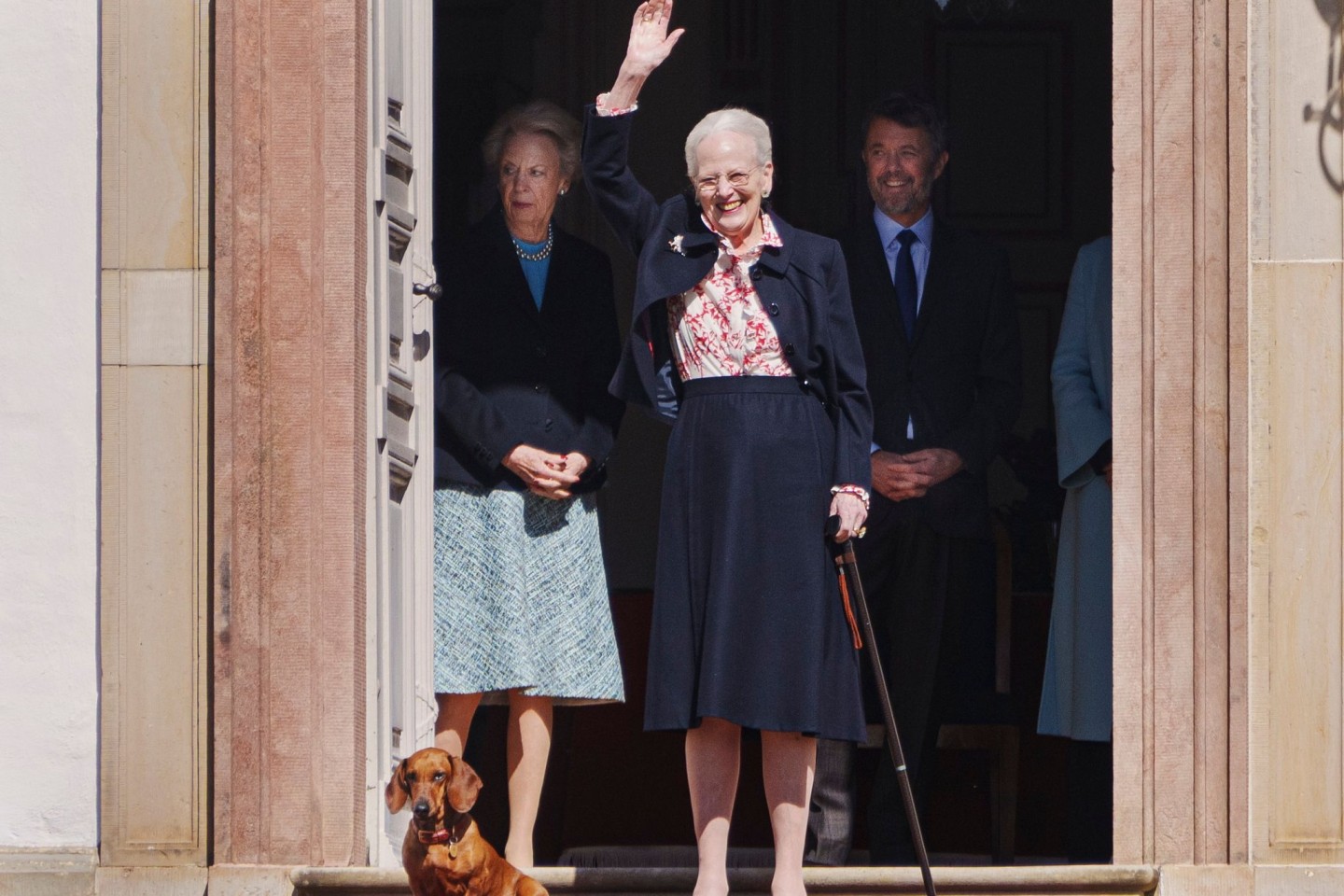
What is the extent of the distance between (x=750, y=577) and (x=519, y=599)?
937mm

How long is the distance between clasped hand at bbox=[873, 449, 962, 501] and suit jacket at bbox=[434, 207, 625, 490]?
74cm

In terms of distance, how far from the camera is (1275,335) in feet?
23.9

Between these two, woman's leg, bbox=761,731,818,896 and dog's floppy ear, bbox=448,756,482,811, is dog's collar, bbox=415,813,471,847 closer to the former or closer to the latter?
dog's floppy ear, bbox=448,756,482,811

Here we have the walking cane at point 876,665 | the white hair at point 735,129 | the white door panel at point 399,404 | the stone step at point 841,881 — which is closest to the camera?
the walking cane at point 876,665

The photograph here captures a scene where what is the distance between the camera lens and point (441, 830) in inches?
246

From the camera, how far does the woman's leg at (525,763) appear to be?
291 inches

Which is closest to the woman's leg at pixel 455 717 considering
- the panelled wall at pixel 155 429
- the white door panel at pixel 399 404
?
the white door panel at pixel 399 404

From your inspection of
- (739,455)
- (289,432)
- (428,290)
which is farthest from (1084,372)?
(289,432)

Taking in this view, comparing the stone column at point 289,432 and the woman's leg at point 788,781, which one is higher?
the stone column at point 289,432

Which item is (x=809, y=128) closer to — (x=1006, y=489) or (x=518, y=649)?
(x=1006, y=489)

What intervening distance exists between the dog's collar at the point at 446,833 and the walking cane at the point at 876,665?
1019 mm

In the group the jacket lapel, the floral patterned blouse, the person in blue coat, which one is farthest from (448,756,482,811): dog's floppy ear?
the jacket lapel

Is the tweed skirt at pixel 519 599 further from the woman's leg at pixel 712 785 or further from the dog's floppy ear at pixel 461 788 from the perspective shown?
the dog's floppy ear at pixel 461 788

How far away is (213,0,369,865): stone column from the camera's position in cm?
719
